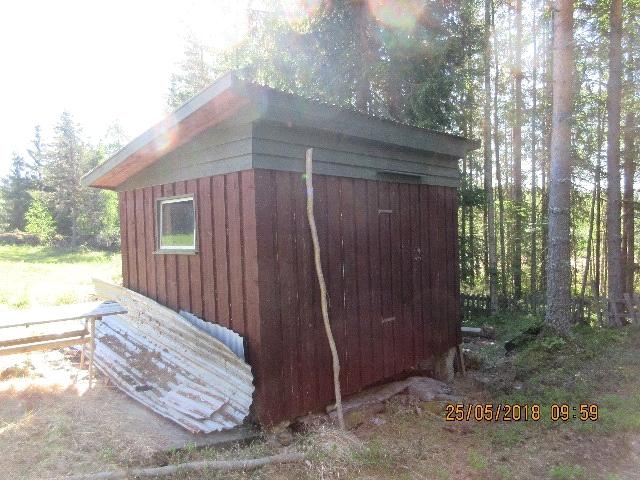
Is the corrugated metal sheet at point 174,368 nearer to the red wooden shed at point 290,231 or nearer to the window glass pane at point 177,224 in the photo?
the red wooden shed at point 290,231

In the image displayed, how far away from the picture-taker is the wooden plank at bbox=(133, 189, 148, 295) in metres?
5.96

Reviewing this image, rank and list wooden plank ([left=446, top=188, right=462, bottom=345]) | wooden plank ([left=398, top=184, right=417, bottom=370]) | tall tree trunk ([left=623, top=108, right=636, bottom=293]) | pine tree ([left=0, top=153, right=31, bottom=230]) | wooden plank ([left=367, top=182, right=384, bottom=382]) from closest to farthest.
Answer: wooden plank ([left=367, top=182, right=384, bottom=382]), wooden plank ([left=398, top=184, right=417, bottom=370]), wooden plank ([left=446, top=188, right=462, bottom=345]), tall tree trunk ([left=623, top=108, right=636, bottom=293]), pine tree ([left=0, top=153, right=31, bottom=230])

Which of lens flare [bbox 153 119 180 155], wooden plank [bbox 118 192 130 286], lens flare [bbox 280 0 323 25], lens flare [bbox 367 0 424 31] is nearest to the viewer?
lens flare [bbox 153 119 180 155]

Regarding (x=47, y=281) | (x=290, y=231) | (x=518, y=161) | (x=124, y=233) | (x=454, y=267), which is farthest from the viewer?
(x=47, y=281)

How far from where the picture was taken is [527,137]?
1442cm

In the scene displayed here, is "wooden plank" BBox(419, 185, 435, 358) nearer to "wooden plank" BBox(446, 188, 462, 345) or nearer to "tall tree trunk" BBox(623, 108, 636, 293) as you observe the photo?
"wooden plank" BBox(446, 188, 462, 345)

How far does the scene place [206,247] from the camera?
468 cm

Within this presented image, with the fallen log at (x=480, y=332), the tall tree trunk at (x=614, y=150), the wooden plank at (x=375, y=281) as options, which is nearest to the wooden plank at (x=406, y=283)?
the wooden plank at (x=375, y=281)

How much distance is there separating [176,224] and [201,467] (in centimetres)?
304

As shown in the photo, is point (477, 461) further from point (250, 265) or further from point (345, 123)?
point (345, 123)

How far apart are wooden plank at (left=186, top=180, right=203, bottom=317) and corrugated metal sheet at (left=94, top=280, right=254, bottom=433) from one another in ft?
0.79

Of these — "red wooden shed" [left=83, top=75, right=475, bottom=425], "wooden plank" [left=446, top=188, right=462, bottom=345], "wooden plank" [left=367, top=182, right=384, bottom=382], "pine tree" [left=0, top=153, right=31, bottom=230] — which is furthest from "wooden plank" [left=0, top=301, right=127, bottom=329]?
"pine tree" [left=0, top=153, right=31, bottom=230]

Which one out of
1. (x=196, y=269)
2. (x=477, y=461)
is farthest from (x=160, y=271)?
(x=477, y=461)

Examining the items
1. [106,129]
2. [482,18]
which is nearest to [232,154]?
[482,18]
